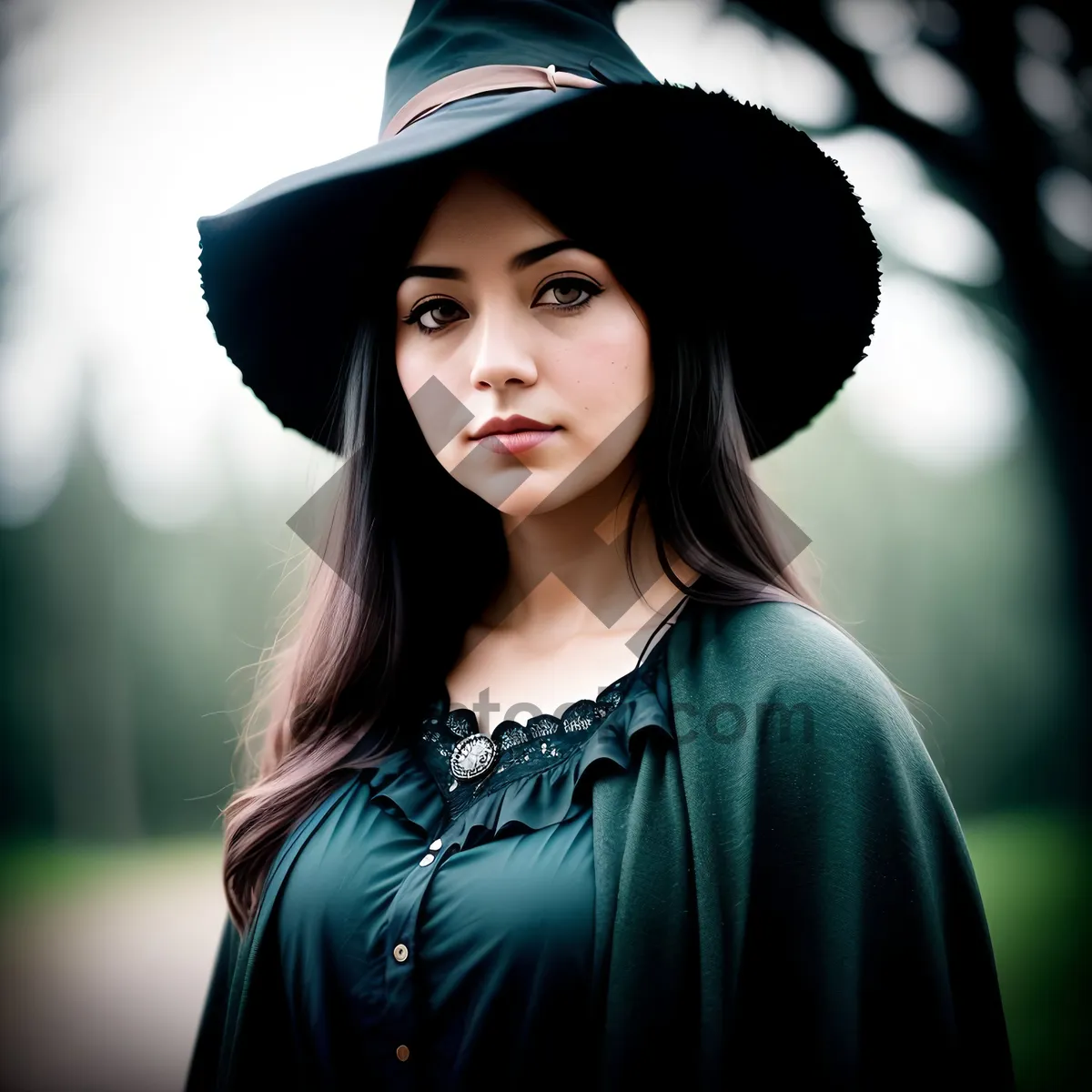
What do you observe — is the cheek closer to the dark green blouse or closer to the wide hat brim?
the wide hat brim

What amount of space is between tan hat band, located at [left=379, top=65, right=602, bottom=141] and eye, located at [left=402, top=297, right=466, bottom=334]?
0.72 feet

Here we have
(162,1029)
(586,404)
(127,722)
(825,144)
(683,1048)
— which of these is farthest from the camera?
(127,722)

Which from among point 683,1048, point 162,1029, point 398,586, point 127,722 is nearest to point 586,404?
point 398,586

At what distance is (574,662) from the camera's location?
123 cm

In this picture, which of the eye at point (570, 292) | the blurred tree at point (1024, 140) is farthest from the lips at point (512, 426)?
the blurred tree at point (1024, 140)

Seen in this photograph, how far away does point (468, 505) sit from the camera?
1518mm

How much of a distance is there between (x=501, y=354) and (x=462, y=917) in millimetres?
649

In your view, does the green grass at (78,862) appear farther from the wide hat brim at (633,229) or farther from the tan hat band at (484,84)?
the tan hat band at (484,84)

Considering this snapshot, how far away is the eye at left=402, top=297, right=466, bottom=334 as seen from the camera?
1.17 meters

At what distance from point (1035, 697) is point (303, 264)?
2.27 meters

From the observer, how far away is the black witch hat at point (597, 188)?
106 centimetres

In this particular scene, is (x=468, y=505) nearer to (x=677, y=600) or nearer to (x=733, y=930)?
(x=677, y=600)

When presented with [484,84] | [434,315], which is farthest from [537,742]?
[484,84]

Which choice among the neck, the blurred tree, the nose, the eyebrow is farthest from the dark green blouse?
the blurred tree
